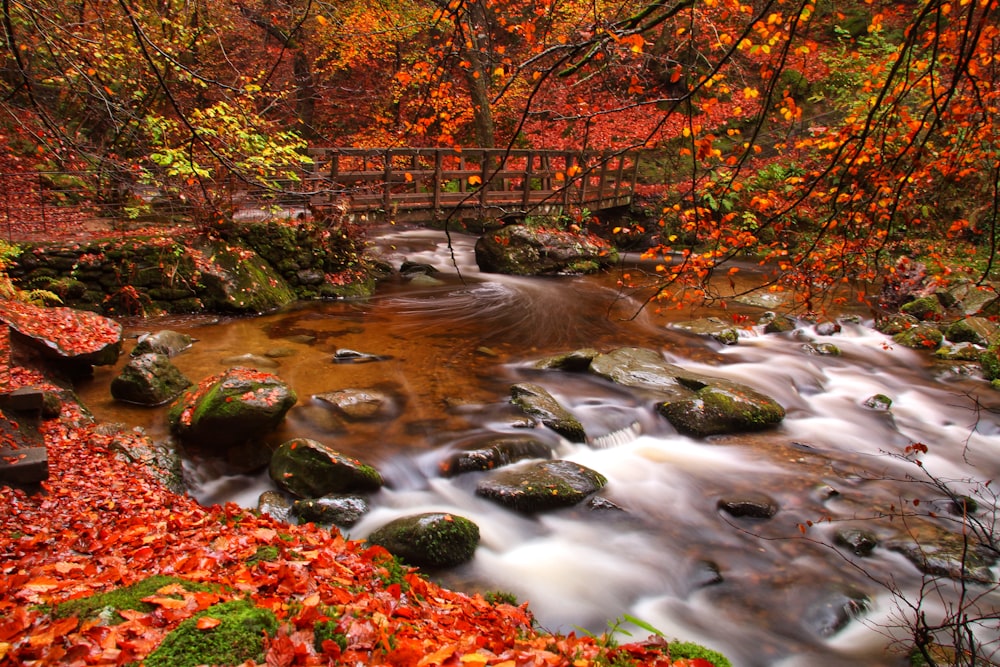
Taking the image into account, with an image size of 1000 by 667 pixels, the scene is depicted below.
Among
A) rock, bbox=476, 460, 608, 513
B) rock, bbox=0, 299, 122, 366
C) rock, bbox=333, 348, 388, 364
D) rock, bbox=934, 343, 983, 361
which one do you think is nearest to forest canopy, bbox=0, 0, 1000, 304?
rock, bbox=934, 343, 983, 361

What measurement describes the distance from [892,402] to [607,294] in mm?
6724

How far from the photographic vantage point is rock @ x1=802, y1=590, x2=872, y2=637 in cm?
491

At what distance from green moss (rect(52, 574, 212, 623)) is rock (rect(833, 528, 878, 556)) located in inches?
225

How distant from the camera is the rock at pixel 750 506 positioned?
6.37 meters

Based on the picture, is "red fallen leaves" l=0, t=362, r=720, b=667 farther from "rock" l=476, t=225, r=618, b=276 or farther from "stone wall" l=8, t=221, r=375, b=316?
"rock" l=476, t=225, r=618, b=276

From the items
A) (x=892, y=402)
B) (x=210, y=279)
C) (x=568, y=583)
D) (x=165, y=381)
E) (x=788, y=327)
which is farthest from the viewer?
(x=788, y=327)

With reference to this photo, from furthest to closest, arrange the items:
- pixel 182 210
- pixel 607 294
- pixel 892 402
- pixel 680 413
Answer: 1. pixel 607 294
2. pixel 182 210
3. pixel 892 402
4. pixel 680 413

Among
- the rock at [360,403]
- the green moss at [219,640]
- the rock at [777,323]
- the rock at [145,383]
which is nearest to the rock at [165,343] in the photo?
the rock at [145,383]

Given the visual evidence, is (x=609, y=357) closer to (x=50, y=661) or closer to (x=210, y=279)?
(x=210, y=279)

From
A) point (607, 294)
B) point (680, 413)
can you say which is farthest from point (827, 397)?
point (607, 294)

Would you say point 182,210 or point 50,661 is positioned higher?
point 182,210

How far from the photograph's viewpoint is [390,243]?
1738 centimetres

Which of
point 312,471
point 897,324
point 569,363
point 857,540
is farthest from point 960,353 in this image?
point 312,471

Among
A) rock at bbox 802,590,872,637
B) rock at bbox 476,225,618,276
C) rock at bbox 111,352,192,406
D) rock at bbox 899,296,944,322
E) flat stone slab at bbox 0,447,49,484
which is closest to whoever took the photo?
flat stone slab at bbox 0,447,49,484
